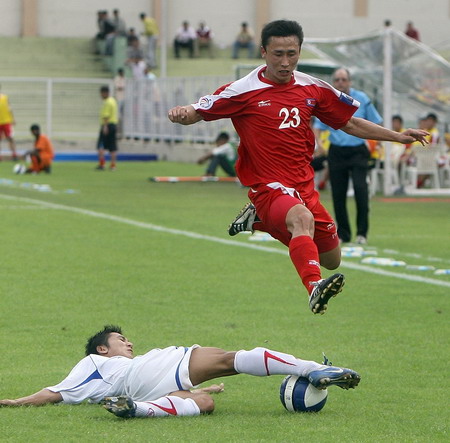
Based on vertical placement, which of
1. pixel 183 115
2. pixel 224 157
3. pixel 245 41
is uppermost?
pixel 245 41

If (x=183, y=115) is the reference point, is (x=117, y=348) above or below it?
below

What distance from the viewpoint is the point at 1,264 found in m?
14.4

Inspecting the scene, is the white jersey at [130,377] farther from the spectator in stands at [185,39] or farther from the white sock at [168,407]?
the spectator in stands at [185,39]

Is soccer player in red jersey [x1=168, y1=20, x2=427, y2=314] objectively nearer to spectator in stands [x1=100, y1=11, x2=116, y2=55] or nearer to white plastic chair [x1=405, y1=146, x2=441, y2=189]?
white plastic chair [x1=405, y1=146, x2=441, y2=189]

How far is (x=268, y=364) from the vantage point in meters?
7.22

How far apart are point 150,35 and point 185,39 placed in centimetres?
229

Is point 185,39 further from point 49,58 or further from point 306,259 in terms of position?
point 306,259

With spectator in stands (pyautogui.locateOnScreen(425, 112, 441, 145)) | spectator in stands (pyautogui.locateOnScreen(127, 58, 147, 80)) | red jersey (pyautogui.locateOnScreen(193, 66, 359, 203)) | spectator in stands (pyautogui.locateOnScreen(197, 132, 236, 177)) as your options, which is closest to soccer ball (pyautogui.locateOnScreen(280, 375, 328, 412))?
red jersey (pyautogui.locateOnScreen(193, 66, 359, 203))

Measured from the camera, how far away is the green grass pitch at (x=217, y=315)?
6.96 m

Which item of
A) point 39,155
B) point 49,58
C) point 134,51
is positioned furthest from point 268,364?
point 49,58

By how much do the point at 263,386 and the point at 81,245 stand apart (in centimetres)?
862

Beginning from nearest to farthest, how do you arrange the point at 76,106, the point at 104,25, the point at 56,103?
the point at 56,103 → the point at 76,106 → the point at 104,25

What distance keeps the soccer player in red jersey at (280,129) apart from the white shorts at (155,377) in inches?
59.7

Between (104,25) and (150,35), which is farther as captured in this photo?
(150,35)
